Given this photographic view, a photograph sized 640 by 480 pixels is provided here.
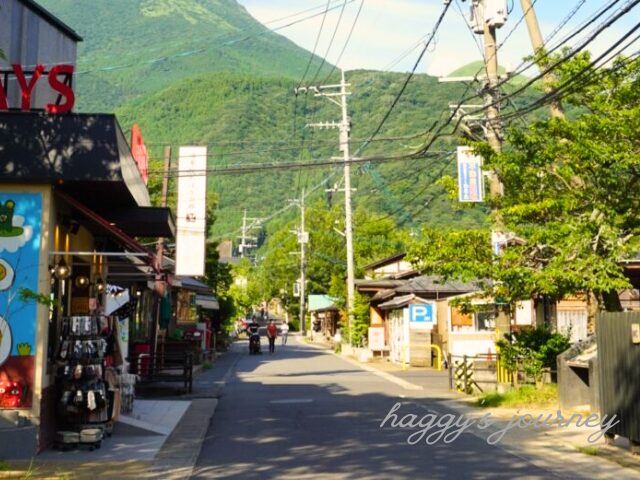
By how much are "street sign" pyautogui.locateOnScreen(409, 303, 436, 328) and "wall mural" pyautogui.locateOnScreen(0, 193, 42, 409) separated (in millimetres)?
23248

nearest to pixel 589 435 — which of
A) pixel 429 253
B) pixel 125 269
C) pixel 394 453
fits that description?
pixel 394 453

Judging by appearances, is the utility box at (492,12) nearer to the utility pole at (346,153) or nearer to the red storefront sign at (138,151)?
the red storefront sign at (138,151)

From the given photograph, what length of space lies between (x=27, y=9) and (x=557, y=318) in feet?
64.0

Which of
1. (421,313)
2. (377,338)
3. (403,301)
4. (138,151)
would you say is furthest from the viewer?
(377,338)

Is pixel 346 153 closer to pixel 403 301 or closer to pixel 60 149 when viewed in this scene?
pixel 403 301

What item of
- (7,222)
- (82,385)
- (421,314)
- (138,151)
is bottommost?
(82,385)

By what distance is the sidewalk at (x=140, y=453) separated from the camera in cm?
1120

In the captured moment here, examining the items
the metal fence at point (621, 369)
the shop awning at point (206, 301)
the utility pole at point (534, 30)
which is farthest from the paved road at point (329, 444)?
the shop awning at point (206, 301)

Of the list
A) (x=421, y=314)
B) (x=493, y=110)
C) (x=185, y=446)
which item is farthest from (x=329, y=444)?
(x=421, y=314)

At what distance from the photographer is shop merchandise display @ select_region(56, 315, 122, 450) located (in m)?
13.0

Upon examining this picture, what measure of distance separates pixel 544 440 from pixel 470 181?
27.3 feet

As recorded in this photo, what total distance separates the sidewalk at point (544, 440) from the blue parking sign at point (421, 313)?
9.86m

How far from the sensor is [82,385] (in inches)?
516

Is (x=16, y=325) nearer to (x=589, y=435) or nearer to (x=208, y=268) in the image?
(x=589, y=435)
